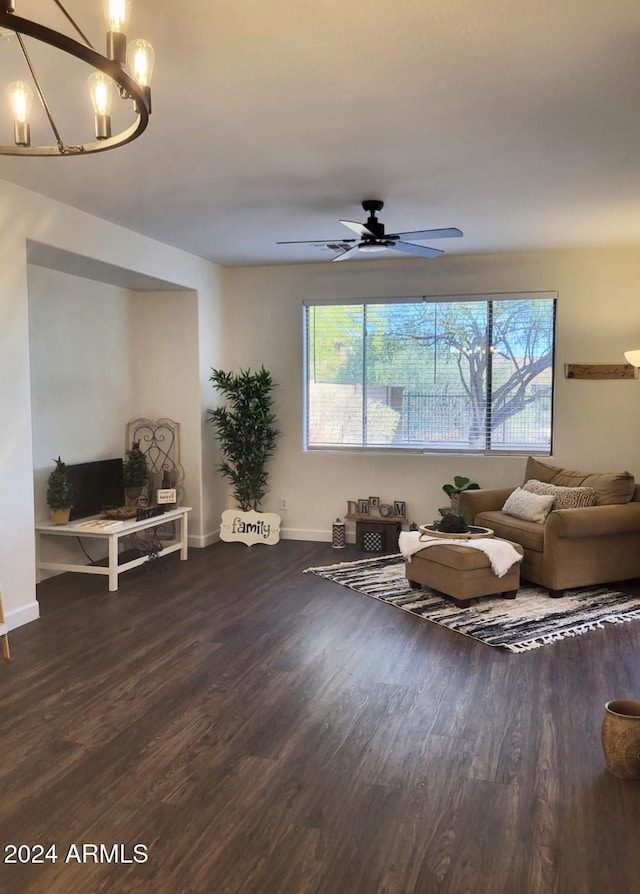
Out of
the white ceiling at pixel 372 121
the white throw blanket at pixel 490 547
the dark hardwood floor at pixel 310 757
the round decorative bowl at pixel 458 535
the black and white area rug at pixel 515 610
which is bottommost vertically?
the dark hardwood floor at pixel 310 757

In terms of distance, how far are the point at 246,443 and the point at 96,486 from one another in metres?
1.45

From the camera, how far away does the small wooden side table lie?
625 centimetres

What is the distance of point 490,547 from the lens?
4.58m

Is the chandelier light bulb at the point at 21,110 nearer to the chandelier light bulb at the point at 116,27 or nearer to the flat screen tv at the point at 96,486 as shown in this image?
the chandelier light bulb at the point at 116,27

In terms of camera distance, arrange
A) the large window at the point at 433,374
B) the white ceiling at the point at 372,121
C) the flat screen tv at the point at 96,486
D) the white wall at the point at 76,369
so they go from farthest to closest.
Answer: the large window at the point at 433,374 → the flat screen tv at the point at 96,486 → the white wall at the point at 76,369 → the white ceiling at the point at 372,121

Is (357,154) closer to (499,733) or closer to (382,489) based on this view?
(499,733)

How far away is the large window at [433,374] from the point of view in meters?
6.24

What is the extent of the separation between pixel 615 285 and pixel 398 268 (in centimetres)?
192

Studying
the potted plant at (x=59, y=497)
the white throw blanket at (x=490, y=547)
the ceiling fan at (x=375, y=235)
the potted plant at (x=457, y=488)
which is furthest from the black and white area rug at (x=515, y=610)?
the ceiling fan at (x=375, y=235)

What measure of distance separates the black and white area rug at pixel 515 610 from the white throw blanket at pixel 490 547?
0.29 m

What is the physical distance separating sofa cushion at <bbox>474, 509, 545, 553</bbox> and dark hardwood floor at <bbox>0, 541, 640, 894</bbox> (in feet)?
2.81

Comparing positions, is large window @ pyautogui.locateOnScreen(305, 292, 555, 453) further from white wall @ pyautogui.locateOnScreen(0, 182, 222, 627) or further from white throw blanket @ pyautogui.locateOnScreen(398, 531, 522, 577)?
white wall @ pyautogui.locateOnScreen(0, 182, 222, 627)

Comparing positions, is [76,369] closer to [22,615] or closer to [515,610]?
[22,615]

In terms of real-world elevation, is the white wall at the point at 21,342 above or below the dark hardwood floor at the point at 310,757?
above
